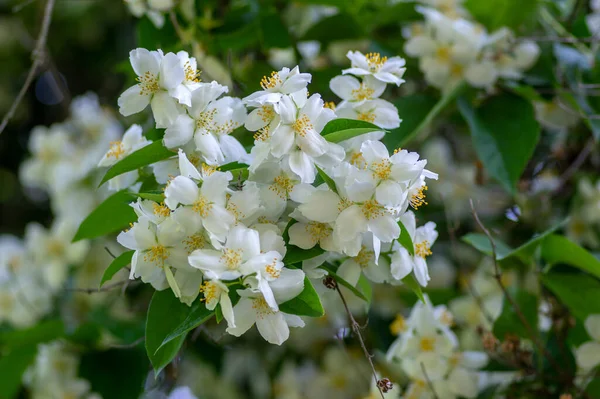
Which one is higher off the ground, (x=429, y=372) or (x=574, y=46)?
(x=574, y=46)

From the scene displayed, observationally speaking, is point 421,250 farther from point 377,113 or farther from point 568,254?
point 568,254

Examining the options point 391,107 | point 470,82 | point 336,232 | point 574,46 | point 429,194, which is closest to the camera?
point 336,232

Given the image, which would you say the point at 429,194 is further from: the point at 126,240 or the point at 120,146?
the point at 126,240

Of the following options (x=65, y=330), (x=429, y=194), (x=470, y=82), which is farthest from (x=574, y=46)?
(x=65, y=330)

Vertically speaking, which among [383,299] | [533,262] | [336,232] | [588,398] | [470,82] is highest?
[336,232]

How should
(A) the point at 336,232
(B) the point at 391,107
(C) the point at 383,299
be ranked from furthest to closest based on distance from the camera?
(C) the point at 383,299 < (B) the point at 391,107 < (A) the point at 336,232

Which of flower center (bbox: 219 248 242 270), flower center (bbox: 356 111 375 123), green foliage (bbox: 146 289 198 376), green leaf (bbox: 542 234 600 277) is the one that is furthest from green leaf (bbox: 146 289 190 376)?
green leaf (bbox: 542 234 600 277)

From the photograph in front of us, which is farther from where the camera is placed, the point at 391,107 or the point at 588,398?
the point at 588,398

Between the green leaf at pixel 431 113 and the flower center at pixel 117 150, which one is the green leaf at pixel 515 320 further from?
the flower center at pixel 117 150
